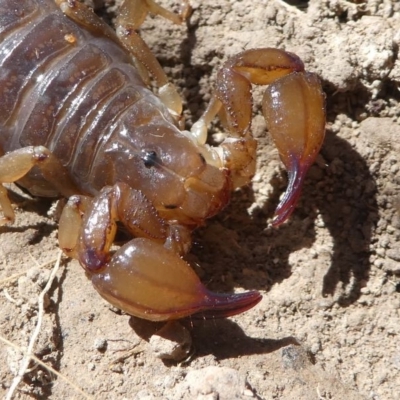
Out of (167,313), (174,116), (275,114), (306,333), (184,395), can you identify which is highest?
(275,114)

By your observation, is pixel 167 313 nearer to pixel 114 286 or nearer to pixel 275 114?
pixel 114 286

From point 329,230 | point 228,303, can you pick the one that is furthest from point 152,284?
point 329,230

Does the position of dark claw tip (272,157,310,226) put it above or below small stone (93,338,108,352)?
above

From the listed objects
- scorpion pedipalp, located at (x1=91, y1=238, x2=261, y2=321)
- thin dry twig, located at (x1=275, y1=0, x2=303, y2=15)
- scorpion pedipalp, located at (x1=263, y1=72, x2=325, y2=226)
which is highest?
thin dry twig, located at (x1=275, y1=0, x2=303, y2=15)

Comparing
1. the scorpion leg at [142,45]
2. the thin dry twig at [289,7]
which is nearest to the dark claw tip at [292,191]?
the scorpion leg at [142,45]

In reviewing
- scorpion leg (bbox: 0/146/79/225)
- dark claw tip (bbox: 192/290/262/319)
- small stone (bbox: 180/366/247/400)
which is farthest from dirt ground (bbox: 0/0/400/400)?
scorpion leg (bbox: 0/146/79/225)

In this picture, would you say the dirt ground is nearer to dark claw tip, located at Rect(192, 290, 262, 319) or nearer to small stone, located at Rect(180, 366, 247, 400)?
small stone, located at Rect(180, 366, 247, 400)

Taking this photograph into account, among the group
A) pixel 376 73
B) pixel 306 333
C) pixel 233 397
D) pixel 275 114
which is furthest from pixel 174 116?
pixel 233 397
